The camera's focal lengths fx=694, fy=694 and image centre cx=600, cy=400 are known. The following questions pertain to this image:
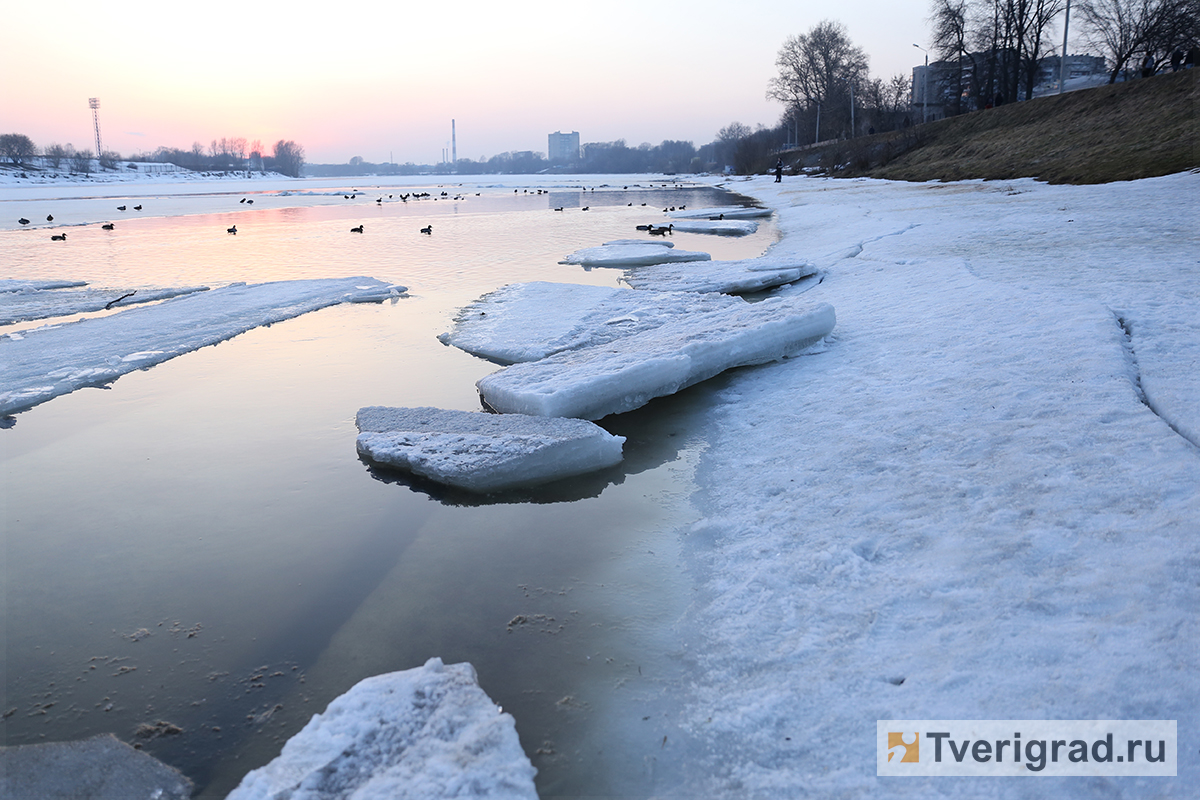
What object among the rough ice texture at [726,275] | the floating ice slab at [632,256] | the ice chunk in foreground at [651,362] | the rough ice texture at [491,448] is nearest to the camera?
the rough ice texture at [491,448]

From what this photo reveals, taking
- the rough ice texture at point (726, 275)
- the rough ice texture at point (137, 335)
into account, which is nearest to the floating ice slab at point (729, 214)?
the rough ice texture at point (726, 275)

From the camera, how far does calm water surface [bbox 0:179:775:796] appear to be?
240 cm

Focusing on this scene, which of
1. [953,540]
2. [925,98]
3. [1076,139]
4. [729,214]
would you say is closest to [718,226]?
[729,214]

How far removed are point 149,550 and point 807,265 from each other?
8665 millimetres

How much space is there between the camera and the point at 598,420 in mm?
5078

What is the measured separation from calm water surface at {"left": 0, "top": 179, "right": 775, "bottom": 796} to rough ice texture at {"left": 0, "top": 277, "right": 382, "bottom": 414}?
0.36 m

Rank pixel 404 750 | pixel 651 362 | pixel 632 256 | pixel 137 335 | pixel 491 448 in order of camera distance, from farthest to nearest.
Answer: pixel 632 256 < pixel 137 335 < pixel 651 362 < pixel 491 448 < pixel 404 750

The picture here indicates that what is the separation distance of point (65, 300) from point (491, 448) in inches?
349

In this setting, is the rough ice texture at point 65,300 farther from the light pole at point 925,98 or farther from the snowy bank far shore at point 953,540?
the light pole at point 925,98

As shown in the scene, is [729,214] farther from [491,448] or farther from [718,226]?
[491,448]

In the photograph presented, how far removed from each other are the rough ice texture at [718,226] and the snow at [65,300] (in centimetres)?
1150

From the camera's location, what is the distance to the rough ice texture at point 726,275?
923cm

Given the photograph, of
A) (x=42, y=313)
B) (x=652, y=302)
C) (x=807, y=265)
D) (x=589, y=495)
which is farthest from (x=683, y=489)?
(x=42, y=313)

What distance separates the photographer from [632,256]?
484 inches
